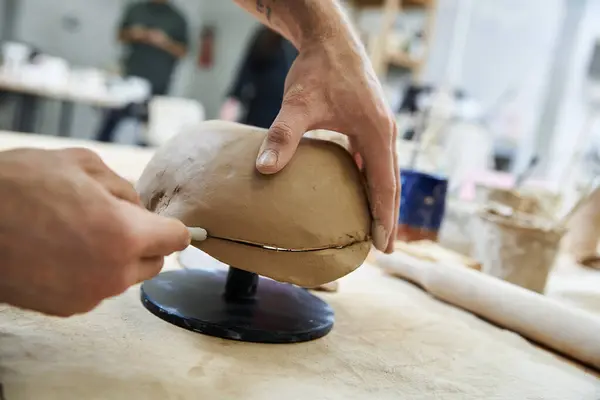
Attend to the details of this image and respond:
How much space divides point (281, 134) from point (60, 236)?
0.29 metres

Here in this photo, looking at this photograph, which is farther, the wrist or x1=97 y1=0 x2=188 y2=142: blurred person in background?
x1=97 y1=0 x2=188 y2=142: blurred person in background

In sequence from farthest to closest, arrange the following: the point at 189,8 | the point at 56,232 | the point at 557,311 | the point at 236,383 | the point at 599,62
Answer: the point at 189,8
the point at 599,62
the point at 557,311
the point at 236,383
the point at 56,232

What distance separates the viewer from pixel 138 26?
16.9 feet

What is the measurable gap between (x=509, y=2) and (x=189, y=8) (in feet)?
13.3

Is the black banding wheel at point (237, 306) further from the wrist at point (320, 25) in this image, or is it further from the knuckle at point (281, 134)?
the wrist at point (320, 25)

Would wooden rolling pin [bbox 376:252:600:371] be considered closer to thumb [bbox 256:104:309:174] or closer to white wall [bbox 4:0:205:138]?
thumb [bbox 256:104:309:174]

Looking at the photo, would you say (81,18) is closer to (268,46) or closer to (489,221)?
(268,46)

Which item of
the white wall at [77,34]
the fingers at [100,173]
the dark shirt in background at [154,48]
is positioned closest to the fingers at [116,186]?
the fingers at [100,173]

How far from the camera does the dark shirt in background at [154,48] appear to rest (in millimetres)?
5156

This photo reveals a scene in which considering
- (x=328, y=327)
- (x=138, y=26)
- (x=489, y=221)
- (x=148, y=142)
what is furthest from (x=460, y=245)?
(x=138, y=26)

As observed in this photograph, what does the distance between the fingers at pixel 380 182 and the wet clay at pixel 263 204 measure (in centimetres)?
2

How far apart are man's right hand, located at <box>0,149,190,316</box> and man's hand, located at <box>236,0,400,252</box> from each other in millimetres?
294

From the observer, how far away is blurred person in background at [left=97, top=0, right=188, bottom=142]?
202 inches

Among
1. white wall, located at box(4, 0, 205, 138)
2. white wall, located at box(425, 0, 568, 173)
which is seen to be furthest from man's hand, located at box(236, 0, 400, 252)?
white wall, located at box(4, 0, 205, 138)
